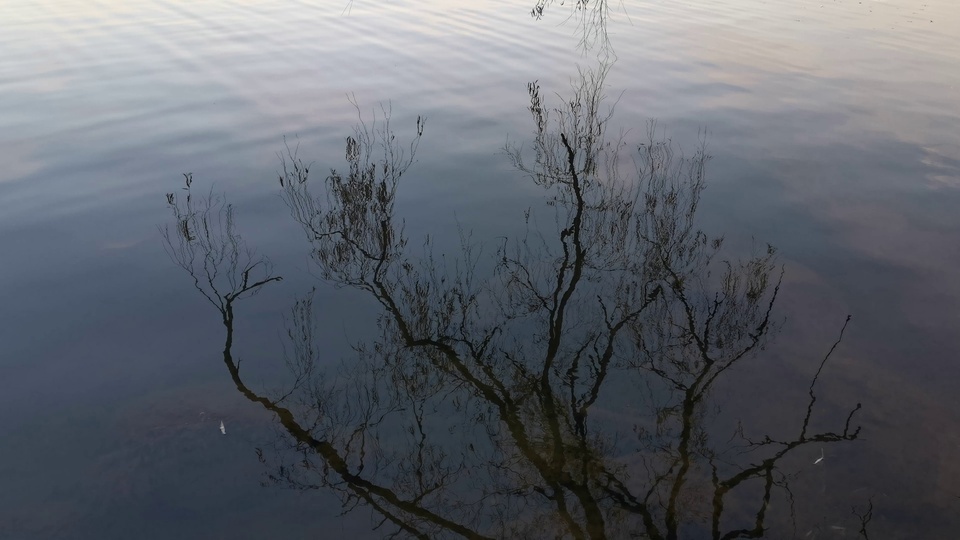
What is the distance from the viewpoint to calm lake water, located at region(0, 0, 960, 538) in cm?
507

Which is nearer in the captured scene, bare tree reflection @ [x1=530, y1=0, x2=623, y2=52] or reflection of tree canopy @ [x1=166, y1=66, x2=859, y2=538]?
reflection of tree canopy @ [x1=166, y1=66, x2=859, y2=538]

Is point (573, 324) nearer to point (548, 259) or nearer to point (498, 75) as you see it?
point (548, 259)

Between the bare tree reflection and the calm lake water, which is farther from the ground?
the bare tree reflection

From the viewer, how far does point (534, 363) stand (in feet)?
20.6

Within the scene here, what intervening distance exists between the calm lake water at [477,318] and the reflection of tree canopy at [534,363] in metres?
0.03

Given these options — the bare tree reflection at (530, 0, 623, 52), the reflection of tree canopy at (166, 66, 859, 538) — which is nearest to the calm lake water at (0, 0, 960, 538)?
the reflection of tree canopy at (166, 66, 859, 538)

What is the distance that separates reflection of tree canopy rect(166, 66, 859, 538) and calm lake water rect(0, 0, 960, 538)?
27 mm

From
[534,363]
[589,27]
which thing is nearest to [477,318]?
[534,363]

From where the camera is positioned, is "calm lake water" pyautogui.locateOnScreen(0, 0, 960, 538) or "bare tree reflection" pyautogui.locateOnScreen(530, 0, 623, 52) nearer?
"calm lake water" pyautogui.locateOnScreen(0, 0, 960, 538)

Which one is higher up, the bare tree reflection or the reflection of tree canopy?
the bare tree reflection

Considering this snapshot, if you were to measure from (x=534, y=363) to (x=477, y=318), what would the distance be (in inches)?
29.4

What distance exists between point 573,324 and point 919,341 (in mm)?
2797

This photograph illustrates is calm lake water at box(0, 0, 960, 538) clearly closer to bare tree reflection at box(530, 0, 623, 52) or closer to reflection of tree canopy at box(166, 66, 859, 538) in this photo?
reflection of tree canopy at box(166, 66, 859, 538)

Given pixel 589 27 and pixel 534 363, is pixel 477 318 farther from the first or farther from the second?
pixel 589 27
